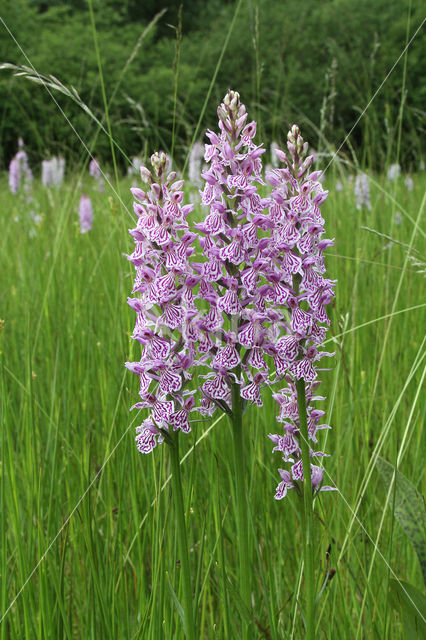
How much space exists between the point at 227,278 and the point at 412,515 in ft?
2.07

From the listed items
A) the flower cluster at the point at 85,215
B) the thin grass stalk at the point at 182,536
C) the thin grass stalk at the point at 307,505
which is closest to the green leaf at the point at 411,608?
the thin grass stalk at the point at 307,505

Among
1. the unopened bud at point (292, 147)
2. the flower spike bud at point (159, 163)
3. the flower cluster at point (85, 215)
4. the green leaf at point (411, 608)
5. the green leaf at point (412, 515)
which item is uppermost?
the flower cluster at point (85, 215)

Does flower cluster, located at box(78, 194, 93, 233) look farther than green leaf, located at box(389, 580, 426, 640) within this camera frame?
Yes

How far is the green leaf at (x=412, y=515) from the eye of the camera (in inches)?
49.0

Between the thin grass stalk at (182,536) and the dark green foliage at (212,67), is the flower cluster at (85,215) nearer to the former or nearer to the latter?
the dark green foliage at (212,67)

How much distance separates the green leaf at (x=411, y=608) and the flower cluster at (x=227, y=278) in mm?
448

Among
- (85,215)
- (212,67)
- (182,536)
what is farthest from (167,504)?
(212,67)

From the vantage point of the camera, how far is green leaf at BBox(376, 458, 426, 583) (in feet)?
4.09

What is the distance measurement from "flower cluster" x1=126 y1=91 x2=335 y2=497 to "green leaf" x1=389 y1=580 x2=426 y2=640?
45 cm

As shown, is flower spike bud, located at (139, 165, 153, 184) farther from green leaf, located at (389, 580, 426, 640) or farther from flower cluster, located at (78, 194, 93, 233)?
flower cluster, located at (78, 194, 93, 233)

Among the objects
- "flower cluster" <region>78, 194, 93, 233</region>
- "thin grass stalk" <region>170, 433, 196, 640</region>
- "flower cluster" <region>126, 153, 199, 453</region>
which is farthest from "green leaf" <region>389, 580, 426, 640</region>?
"flower cluster" <region>78, 194, 93, 233</region>

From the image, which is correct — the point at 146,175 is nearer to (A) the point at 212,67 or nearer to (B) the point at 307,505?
(B) the point at 307,505

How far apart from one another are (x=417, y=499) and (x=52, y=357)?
5.11 ft

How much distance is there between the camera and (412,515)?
4.14ft
